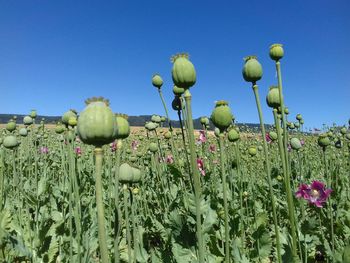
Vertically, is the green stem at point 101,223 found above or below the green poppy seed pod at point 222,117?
below

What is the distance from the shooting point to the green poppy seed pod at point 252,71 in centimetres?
230

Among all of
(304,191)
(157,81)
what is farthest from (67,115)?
(304,191)

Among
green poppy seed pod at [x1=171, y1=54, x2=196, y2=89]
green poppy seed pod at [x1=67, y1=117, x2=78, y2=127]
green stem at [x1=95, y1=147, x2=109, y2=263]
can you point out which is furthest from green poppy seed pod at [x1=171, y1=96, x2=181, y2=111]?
green stem at [x1=95, y1=147, x2=109, y2=263]

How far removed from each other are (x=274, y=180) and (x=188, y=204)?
265 centimetres

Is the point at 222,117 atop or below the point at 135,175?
atop

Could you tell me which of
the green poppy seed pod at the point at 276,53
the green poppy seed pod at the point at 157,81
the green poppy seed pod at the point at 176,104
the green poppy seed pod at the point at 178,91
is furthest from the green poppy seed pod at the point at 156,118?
the green poppy seed pod at the point at 276,53

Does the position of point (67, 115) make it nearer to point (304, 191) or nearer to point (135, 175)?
point (135, 175)

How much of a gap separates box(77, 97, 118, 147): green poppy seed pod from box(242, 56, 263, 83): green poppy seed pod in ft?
4.05

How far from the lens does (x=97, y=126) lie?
4.13ft

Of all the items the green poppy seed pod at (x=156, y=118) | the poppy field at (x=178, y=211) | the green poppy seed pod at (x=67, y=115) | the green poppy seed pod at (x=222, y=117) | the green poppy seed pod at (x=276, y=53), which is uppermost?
the green poppy seed pod at (x=156, y=118)

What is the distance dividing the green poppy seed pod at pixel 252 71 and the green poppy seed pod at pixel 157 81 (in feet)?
4.24

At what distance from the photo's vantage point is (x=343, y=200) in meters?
4.40

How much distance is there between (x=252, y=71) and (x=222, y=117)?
52 cm

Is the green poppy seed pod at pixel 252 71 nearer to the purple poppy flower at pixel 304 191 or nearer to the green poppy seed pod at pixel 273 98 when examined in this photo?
the green poppy seed pod at pixel 273 98
